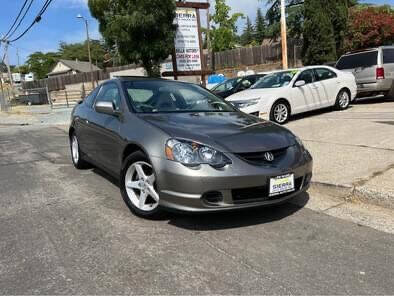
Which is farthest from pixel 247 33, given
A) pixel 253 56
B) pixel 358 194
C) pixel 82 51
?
pixel 358 194

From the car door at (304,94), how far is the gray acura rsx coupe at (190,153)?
18.5 ft

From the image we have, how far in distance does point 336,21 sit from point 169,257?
22602 millimetres

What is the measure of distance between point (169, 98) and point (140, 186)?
1384 millimetres

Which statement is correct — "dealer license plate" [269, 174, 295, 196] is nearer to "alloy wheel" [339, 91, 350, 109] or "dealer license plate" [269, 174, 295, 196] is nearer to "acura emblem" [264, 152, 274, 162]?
"acura emblem" [264, 152, 274, 162]

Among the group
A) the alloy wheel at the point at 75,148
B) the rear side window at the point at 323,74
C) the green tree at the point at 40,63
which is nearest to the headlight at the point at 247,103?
the rear side window at the point at 323,74

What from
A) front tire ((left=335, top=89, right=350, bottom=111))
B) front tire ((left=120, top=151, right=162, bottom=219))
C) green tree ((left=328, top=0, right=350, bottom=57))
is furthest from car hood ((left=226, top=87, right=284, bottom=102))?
green tree ((left=328, top=0, right=350, bottom=57))

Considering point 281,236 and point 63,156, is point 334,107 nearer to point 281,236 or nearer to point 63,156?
point 63,156

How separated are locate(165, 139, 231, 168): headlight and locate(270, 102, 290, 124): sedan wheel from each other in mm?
6644

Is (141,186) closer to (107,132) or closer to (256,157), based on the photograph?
(107,132)

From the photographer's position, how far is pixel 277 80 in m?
11.1

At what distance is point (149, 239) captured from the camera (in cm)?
382

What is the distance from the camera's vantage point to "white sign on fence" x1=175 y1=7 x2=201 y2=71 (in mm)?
14406

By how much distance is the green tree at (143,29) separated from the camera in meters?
15.5

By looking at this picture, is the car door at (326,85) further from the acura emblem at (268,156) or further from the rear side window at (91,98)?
the acura emblem at (268,156)
